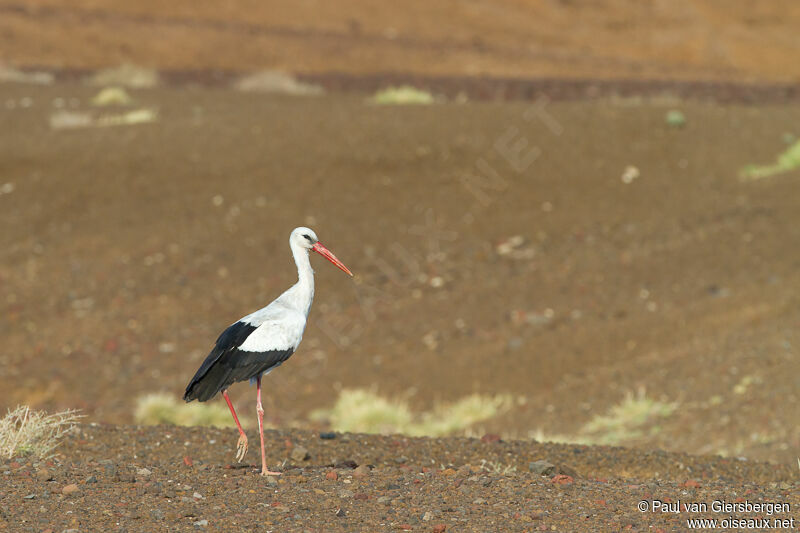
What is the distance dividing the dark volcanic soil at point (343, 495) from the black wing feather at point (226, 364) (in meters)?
0.63

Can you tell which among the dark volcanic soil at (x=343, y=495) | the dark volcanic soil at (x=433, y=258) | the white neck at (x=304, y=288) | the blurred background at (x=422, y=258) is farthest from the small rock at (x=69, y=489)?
the dark volcanic soil at (x=433, y=258)

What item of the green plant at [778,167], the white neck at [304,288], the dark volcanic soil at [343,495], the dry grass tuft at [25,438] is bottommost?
the dark volcanic soil at [343,495]

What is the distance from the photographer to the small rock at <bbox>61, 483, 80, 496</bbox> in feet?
23.7

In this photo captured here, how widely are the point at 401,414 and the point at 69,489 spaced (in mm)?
7466

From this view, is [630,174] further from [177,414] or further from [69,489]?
[69,489]

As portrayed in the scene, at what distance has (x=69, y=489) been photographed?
7.29 metres

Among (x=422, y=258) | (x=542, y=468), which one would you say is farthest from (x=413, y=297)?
(x=542, y=468)

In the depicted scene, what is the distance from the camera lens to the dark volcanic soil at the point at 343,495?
6.75 m

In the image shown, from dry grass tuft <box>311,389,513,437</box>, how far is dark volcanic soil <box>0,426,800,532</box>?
4411 millimetres

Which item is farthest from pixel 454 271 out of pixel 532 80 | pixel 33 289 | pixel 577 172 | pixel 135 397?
pixel 532 80

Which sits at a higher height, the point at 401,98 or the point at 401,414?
the point at 401,98

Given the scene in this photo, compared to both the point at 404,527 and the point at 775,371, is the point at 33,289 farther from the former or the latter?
the point at 404,527

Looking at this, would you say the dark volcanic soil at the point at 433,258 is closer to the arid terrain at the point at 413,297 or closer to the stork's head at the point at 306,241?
the arid terrain at the point at 413,297

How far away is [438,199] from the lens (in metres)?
22.3
